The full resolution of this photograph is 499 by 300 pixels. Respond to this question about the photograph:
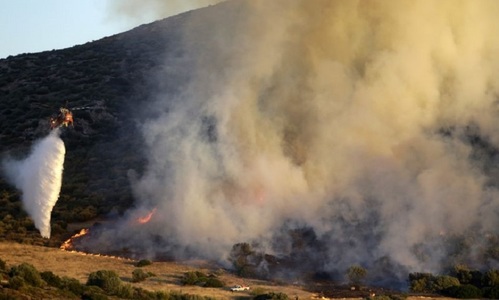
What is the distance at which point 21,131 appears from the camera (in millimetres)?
53875

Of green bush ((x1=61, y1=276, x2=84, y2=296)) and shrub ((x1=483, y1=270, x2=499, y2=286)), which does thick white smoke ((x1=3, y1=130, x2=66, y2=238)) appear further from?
shrub ((x1=483, y1=270, x2=499, y2=286))

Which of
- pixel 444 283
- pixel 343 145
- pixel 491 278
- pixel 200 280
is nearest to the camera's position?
pixel 200 280

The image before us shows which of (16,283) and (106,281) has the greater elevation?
(106,281)

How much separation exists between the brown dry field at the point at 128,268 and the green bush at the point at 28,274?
3.08 metres

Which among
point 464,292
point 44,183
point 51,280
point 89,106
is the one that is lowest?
point 51,280

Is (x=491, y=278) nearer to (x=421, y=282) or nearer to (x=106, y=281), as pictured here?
(x=421, y=282)

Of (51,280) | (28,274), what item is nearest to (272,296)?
(51,280)

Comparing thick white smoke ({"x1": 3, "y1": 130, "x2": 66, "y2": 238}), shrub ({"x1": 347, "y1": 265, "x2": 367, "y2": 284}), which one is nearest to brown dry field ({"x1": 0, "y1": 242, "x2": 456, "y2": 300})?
shrub ({"x1": 347, "y1": 265, "x2": 367, "y2": 284})

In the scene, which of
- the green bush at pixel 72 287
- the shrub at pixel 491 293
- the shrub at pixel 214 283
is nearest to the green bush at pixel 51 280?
the green bush at pixel 72 287

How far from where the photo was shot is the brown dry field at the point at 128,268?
25.3m

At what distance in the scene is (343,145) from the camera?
118 ft

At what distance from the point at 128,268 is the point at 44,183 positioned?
26.8 feet

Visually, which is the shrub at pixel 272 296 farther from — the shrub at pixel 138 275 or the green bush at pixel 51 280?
the green bush at pixel 51 280

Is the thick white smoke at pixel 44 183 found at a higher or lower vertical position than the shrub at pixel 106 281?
higher
